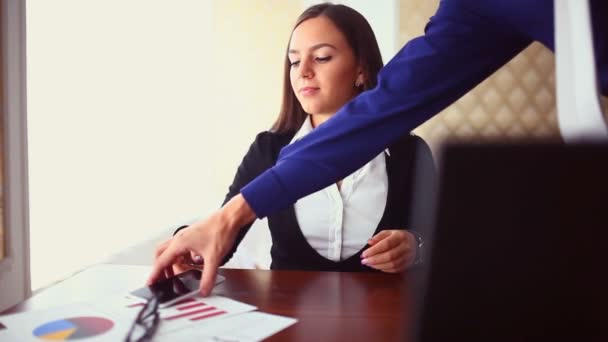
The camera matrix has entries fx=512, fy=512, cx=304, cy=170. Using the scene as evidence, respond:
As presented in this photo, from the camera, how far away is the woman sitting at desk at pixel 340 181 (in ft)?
4.52

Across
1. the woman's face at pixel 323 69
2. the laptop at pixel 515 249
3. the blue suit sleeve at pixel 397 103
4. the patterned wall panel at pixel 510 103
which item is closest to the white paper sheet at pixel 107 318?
the blue suit sleeve at pixel 397 103

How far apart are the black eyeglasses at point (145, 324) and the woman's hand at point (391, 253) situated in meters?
0.47

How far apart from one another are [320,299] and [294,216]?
59 centimetres

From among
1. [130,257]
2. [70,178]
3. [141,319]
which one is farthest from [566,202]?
[70,178]

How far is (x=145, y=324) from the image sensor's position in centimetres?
66

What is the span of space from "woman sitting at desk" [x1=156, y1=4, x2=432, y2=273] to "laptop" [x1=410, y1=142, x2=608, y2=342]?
1037 mm

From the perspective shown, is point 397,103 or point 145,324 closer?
point 145,324

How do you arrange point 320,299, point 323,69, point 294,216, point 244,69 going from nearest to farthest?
point 320,299 → point 294,216 → point 323,69 → point 244,69

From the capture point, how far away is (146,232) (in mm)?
2455

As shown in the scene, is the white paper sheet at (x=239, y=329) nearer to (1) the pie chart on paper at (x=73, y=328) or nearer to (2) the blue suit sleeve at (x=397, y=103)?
(1) the pie chart on paper at (x=73, y=328)

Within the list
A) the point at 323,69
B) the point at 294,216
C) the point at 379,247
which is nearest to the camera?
the point at 379,247

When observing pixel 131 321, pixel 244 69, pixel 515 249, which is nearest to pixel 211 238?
pixel 131 321

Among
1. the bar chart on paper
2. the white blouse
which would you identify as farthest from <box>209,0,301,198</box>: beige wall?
the bar chart on paper

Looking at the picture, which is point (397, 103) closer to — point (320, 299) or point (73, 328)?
point (320, 299)
